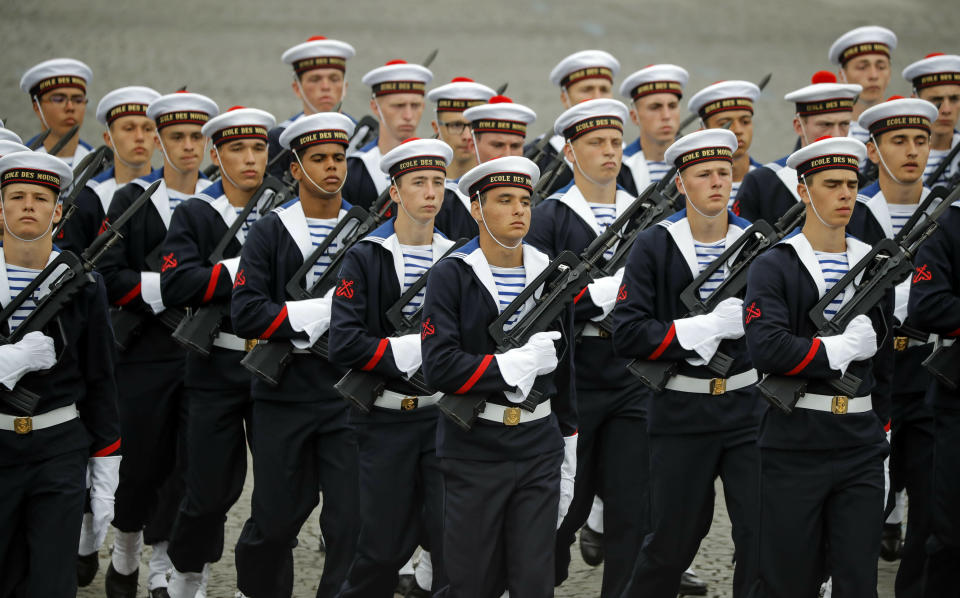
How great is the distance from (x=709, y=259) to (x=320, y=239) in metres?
1.88

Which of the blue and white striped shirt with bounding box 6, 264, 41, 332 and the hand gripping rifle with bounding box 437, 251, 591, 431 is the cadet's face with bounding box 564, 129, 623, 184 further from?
the blue and white striped shirt with bounding box 6, 264, 41, 332

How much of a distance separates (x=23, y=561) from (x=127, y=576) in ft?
5.71

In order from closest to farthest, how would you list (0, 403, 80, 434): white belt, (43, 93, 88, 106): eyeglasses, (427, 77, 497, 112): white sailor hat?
(0, 403, 80, 434): white belt, (427, 77, 497, 112): white sailor hat, (43, 93, 88, 106): eyeglasses

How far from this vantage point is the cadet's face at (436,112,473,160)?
27.5ft

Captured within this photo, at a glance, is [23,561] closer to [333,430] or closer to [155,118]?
[333,430]

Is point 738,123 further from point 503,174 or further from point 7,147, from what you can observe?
point 7,147

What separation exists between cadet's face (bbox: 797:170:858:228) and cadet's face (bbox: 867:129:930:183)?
1.16 meters

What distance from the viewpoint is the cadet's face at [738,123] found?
862 centimetres

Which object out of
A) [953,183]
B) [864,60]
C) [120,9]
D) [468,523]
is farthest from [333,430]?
[120,9]

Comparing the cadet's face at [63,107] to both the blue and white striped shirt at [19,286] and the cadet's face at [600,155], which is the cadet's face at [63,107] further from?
the cadet's face at [600,155]

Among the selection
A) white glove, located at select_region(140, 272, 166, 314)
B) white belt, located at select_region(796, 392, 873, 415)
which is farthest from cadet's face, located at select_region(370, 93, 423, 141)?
white belt, located at select_region(796, 392, 873, 415)

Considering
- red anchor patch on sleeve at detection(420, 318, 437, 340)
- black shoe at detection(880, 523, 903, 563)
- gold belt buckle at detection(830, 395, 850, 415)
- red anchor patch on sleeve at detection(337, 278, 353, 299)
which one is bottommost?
black shoe at detection(880, 523, 903, 563)

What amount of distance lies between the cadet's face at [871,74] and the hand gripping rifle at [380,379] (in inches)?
160

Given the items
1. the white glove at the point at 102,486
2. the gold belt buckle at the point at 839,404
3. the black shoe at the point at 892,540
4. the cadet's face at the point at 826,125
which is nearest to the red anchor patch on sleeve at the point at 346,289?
the white glove at the point at 102,486
